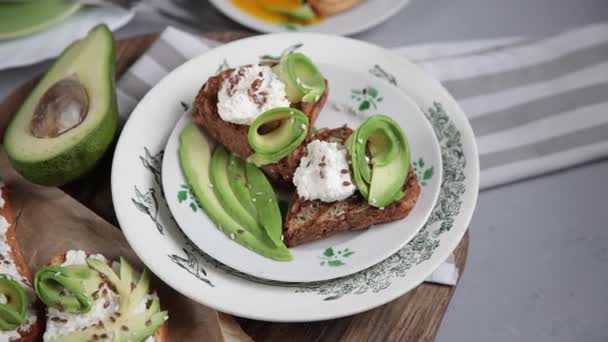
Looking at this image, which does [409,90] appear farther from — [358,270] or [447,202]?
[358,270]

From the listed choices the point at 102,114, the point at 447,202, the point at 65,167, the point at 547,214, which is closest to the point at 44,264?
the point at 65,167

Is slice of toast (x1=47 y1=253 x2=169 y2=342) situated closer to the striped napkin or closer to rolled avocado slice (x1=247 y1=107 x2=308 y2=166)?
rolled avocado slice (x1=247 y1=107 x2=308 y2=166)

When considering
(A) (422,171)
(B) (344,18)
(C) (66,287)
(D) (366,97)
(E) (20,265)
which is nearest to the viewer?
(C) (66,287)

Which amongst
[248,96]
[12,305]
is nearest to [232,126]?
[248,96]

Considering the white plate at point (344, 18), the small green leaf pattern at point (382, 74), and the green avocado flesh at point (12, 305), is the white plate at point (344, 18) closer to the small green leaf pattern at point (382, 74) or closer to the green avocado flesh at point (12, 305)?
the small green leaf pattern at point (382, 74)

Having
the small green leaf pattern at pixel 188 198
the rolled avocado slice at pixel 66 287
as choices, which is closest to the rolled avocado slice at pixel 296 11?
the small green leaf pattern at pixel 188 198

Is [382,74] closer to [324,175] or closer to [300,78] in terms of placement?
[300,78]

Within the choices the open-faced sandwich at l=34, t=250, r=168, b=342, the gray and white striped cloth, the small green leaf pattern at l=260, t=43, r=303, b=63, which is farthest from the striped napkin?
the open-faced sandwich at l=34, t=250, r=168, b=342
